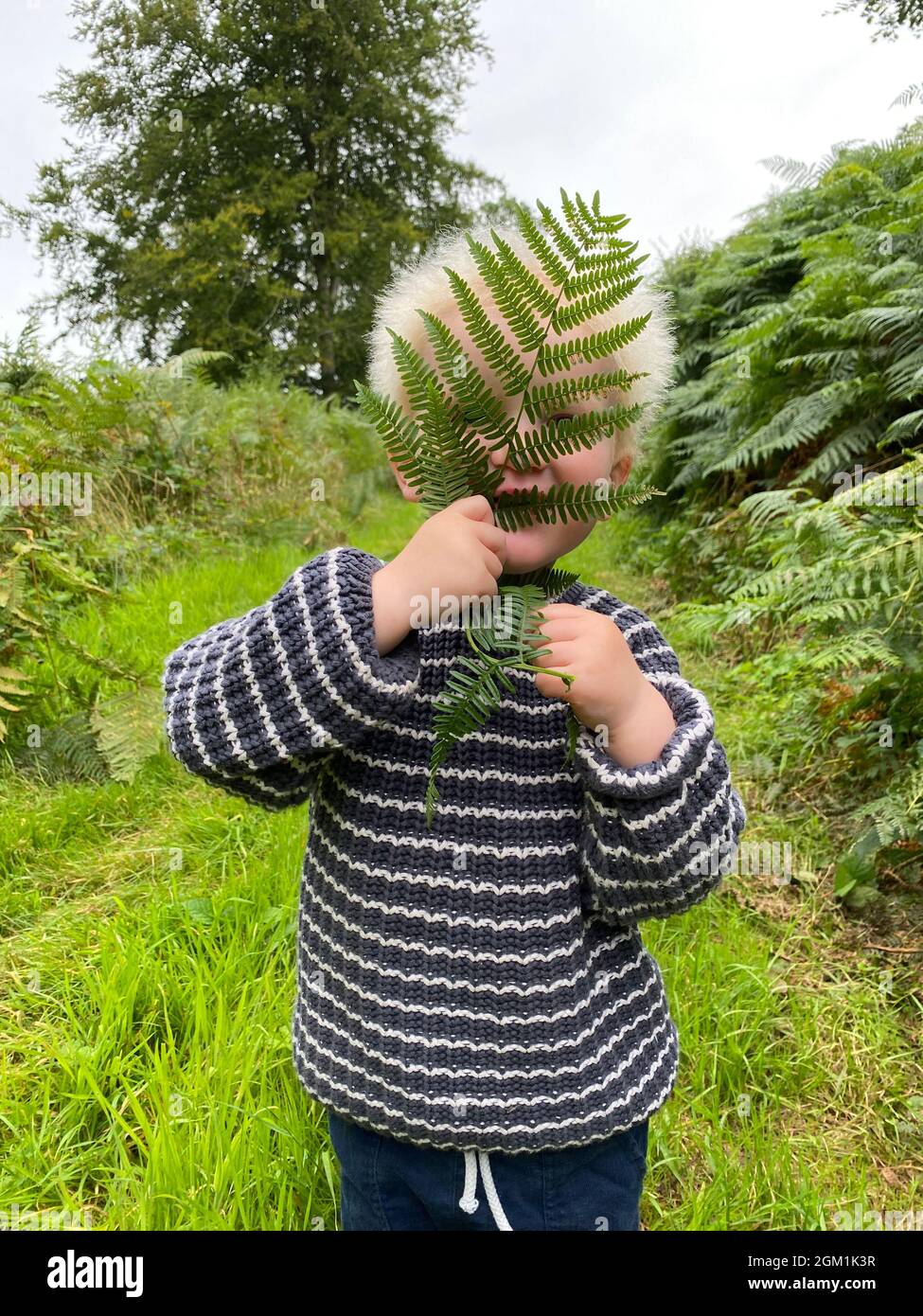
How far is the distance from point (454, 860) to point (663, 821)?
274 millimetres

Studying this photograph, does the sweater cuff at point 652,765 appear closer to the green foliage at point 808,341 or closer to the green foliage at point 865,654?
the green foliage at point 865,654

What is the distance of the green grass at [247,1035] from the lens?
5.01ft

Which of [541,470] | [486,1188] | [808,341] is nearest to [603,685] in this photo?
[541,470]

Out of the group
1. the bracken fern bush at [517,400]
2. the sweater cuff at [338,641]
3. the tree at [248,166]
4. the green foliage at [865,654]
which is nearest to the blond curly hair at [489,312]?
the bracken fern bush at [517,400]

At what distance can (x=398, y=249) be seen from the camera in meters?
17.1

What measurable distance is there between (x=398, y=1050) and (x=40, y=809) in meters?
2.03

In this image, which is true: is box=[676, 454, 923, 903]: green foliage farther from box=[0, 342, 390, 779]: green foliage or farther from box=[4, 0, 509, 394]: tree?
box=[4, 0, 509, 394]: tree

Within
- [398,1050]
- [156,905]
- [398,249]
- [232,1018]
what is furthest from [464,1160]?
[398,249]

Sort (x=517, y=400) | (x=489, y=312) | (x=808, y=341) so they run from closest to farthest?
(x=517, y=400), (x=489, y=312), (x=808, y=341)

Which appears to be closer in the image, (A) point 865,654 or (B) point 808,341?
(A) point 865,654

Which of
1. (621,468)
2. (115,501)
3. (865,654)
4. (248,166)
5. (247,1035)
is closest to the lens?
(621,468)

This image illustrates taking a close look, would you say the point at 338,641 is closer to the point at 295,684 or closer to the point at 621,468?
the point at 295,684

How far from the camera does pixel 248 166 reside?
16016 millimetres
